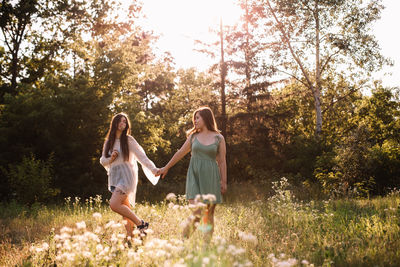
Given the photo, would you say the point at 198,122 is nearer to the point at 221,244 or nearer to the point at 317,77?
the point at 221,244

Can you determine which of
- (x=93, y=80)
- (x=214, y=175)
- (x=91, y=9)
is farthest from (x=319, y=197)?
(x=91, y=9)

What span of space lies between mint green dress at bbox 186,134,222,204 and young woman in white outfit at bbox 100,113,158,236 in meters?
0.97

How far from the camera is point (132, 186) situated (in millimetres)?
6191

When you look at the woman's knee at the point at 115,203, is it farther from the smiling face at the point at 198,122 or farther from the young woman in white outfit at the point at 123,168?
the smiling face at the point at 198,122

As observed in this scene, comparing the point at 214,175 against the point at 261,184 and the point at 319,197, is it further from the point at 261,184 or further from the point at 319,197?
the point at 261,184

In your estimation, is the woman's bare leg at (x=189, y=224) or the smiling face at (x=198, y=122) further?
the smiling face at (x=198, y=122)

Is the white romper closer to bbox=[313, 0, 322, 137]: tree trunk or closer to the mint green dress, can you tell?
the mint green dress

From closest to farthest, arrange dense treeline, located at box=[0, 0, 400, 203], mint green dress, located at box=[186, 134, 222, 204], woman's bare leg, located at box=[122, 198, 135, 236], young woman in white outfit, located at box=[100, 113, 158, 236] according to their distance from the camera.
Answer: mint green dress, located at box=[186, 134, 222, 204], young woman in white outfit, located at box=[100, 113, 158, 236], woman's bare leg, located at box=[122, 198, 135, 236], dense treeline, located at box=[0, 0, 400, 203]

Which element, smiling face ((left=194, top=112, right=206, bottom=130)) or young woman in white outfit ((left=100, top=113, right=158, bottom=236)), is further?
young woman in white outfit ((left=100, top=113, right=158, bottom=236))

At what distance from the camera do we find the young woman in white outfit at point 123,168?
599 cm

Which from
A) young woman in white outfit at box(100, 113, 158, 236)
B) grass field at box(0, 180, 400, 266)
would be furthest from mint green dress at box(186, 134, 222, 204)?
young woman in white outfit at box(100, 113, 158, 236)

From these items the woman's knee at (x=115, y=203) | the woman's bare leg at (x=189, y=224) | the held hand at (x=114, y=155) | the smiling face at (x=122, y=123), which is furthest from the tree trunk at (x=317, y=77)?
the woman's bare leg at (x=189, y=224)

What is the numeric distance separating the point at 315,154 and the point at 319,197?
5.65 meters

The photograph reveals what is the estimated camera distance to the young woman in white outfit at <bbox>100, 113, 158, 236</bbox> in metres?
5.99
